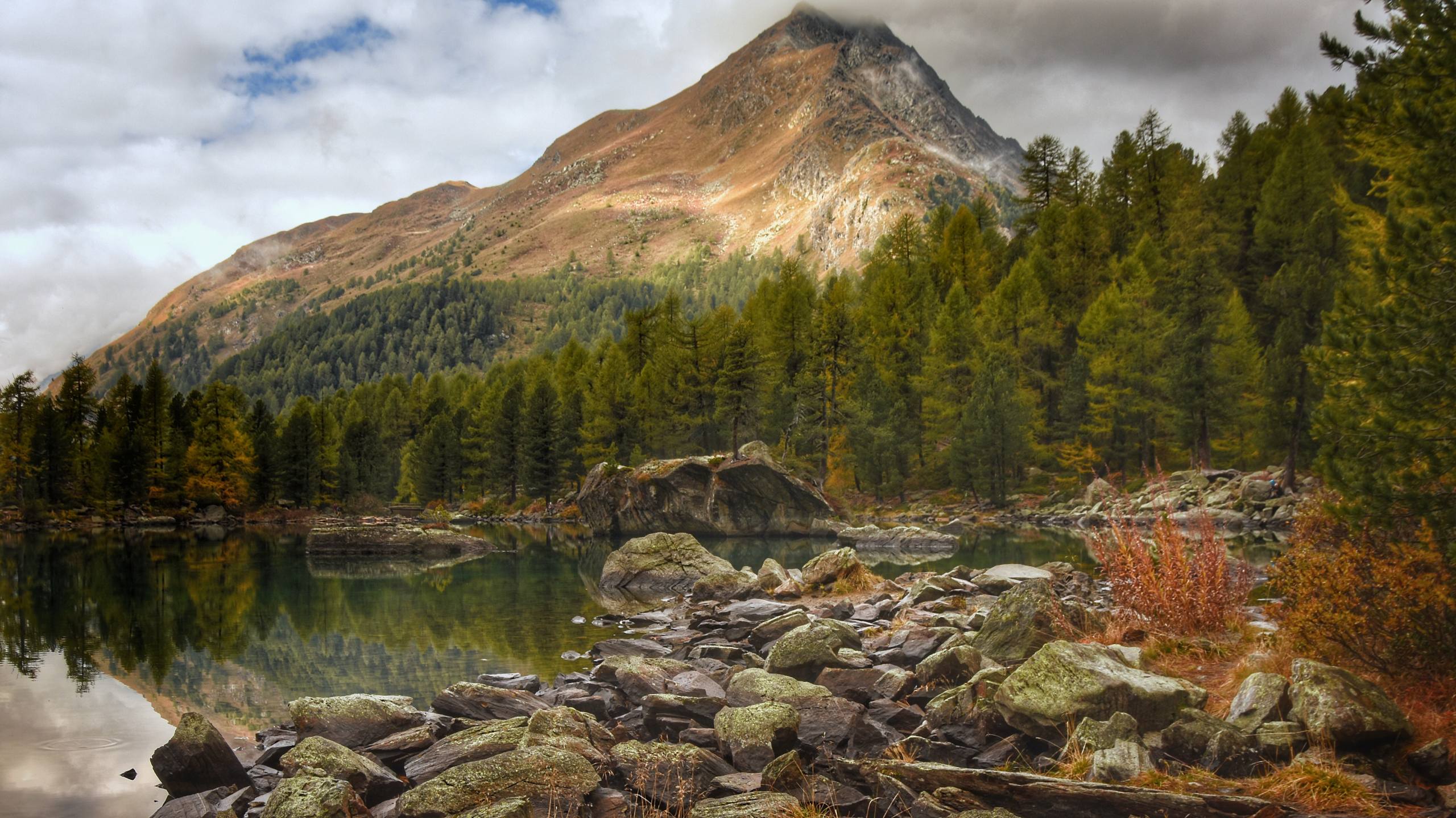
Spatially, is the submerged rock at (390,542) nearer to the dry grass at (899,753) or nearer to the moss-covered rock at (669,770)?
the moss-covered rock at (669,770)

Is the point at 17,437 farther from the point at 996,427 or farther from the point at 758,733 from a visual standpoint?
the point at 758,733

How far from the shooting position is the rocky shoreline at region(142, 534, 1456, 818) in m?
7.23

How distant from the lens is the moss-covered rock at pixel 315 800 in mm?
7672

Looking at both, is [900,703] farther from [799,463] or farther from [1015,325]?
[1015,325]

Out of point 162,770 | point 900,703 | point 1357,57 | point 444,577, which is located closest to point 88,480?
point 444,577

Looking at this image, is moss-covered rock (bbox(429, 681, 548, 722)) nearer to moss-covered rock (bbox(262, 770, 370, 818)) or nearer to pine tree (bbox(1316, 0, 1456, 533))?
moss-covered rock (bbox(262, 770, 370, 818))

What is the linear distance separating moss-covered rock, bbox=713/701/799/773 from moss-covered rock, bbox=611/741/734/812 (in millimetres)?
237

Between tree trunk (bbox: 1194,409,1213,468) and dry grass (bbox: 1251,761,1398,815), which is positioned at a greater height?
tree trunk (bbox: 1194,409,1213,468)

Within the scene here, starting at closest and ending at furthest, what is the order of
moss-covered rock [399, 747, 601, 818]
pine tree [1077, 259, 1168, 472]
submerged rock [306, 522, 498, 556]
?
moss-covered rock [399, 747, 601, 818] < submerged rock [306, 522, 498, 556] < pine tree [1077, 259, 1168, 472]

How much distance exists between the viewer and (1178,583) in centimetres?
1142

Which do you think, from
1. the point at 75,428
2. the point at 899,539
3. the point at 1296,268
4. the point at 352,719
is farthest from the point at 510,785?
the point at 75,428

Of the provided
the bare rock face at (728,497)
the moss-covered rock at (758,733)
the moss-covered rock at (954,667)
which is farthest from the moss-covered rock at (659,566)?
the bare rock face at (728,497)

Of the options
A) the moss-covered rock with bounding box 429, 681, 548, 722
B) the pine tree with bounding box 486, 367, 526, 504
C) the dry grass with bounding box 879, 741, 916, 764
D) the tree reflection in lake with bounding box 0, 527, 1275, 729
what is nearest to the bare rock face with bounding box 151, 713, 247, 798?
the moss-covered rock with bounding box 429, 681, 548, 722

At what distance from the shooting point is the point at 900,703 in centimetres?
1098
